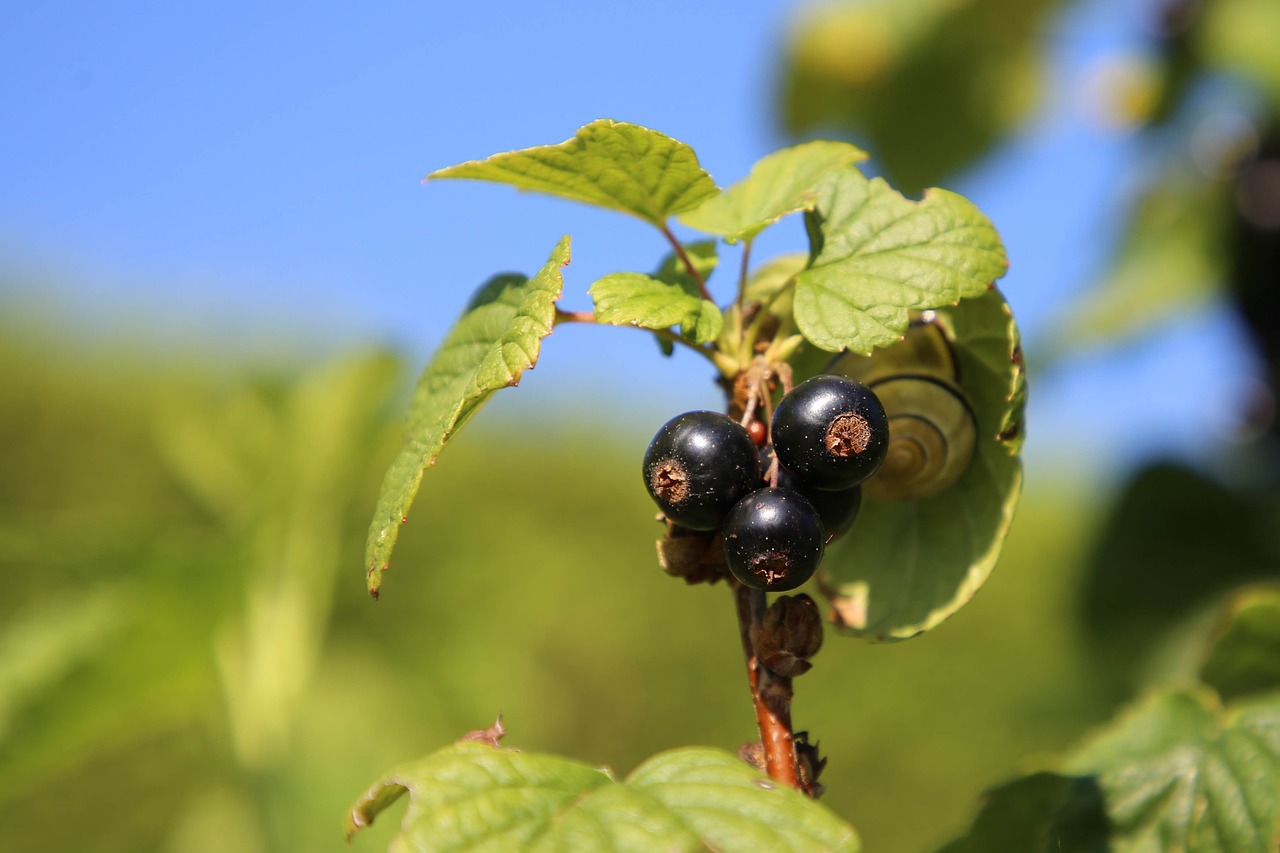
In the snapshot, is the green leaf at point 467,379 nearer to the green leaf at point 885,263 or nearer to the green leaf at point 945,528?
the green leaf at point 885,263

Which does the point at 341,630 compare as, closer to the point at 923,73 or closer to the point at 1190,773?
the point at 923,73

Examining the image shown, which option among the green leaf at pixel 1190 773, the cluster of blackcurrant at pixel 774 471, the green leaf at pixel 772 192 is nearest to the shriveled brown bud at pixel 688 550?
the cluster of blackcurrant at pixel 774 471

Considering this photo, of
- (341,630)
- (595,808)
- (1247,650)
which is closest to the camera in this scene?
(595,808)

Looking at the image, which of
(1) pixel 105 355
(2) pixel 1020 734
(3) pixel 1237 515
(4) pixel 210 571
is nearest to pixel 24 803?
(1) pixel 105 355

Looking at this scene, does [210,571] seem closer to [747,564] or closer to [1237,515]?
[747,564]

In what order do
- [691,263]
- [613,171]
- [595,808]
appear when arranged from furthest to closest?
[691,263]
[613,171]
[595,808]

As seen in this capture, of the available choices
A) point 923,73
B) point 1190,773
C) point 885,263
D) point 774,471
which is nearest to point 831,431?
point 774,471

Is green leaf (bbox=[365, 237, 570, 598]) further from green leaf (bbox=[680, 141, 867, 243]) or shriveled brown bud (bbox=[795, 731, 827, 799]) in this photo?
shriveled brown bud (bbox=[795, 731, 827, 799])
